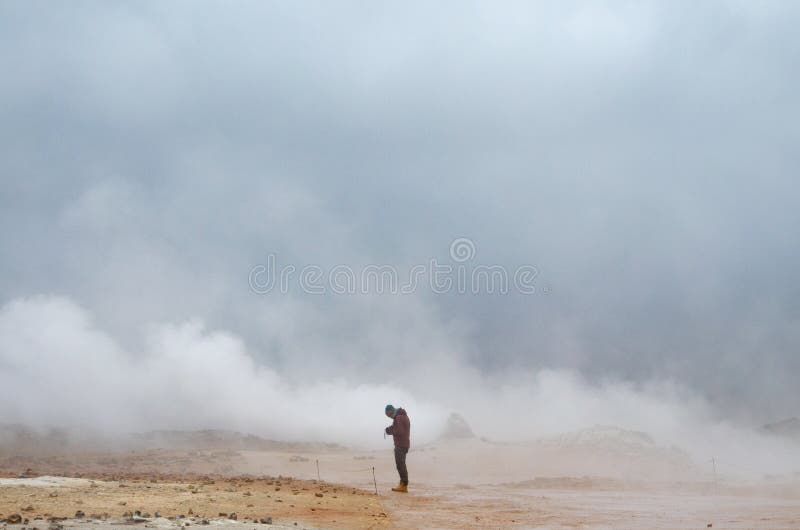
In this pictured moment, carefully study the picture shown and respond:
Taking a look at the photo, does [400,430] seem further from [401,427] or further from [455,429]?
[455,429]

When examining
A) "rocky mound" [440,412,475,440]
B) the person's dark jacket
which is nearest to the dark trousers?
the person's dark jacket

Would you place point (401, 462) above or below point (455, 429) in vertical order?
below

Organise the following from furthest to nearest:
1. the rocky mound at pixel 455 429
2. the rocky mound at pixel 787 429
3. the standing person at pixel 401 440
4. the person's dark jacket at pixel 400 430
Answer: the rocky mound at pixel 787 429
the rocky mound at pixel 455 429
the person's dark jacket at pixel 400 430
the standing person at pixel 401 440

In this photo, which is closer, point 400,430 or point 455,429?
point 400,430

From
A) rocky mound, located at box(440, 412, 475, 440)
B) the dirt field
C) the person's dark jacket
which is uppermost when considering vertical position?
rocky mound, located at box(440, 412, 475, 440)

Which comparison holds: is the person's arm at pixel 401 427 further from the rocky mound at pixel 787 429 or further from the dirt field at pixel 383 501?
the rocky mound at pixel 787 429

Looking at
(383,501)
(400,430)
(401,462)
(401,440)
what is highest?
(400,430)

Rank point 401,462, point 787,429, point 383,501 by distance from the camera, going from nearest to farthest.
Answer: point 383,501, point 401,462, point 787,429

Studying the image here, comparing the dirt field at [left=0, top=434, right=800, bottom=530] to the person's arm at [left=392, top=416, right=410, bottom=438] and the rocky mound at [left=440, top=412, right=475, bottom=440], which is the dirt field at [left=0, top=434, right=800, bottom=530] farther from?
the rocky mound at [left=440, top=412, right=475, bottom=440]

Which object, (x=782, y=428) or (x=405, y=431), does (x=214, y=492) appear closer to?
(x=405, y=431)

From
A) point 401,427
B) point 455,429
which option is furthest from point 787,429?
point 401,427

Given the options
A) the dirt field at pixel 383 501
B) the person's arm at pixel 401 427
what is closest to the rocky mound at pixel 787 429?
the dirt field at pixel 383 501

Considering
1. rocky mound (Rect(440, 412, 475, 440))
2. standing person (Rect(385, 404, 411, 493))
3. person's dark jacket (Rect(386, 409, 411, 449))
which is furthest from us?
rocky mound (Rect(440, 412, 475, 440))

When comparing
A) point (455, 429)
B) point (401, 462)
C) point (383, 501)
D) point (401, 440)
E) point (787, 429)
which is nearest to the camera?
point (383, 501)
